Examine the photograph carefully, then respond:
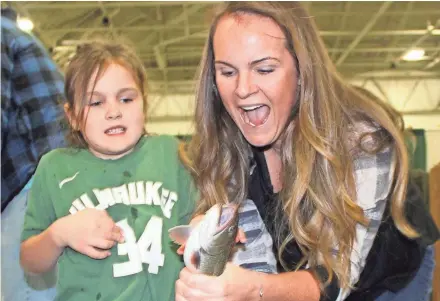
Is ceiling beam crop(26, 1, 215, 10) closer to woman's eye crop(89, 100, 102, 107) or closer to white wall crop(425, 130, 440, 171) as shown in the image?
white wall crop(425, 130, 440, 171)

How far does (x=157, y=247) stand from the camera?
926 mm

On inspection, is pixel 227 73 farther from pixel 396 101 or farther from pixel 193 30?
pixel 396 101

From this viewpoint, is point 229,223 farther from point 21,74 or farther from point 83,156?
point 21,74

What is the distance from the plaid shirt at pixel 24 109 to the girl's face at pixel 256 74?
12.1 inches

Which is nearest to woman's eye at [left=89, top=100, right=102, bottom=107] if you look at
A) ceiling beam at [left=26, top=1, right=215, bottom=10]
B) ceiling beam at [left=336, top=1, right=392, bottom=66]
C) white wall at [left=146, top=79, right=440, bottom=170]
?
white wall at [left=146, top=79, right=440, bottom=170]

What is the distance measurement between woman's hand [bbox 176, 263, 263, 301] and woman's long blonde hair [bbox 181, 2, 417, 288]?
141 mm

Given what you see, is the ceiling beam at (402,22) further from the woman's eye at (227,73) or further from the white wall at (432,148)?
the woman's eye at (227,73)

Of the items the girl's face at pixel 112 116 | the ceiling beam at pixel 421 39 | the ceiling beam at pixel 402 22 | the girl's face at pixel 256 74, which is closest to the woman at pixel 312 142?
the girl's face at pixel 256 74

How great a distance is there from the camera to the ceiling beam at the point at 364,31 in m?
4.05

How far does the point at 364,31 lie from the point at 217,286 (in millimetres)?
3908

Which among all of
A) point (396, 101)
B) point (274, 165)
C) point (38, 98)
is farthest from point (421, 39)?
point (38, 98)

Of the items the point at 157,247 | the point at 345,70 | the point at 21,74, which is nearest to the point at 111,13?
the point at 345,70

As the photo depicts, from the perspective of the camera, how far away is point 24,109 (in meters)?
1.07

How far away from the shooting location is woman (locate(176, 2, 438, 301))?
0.91 metres
